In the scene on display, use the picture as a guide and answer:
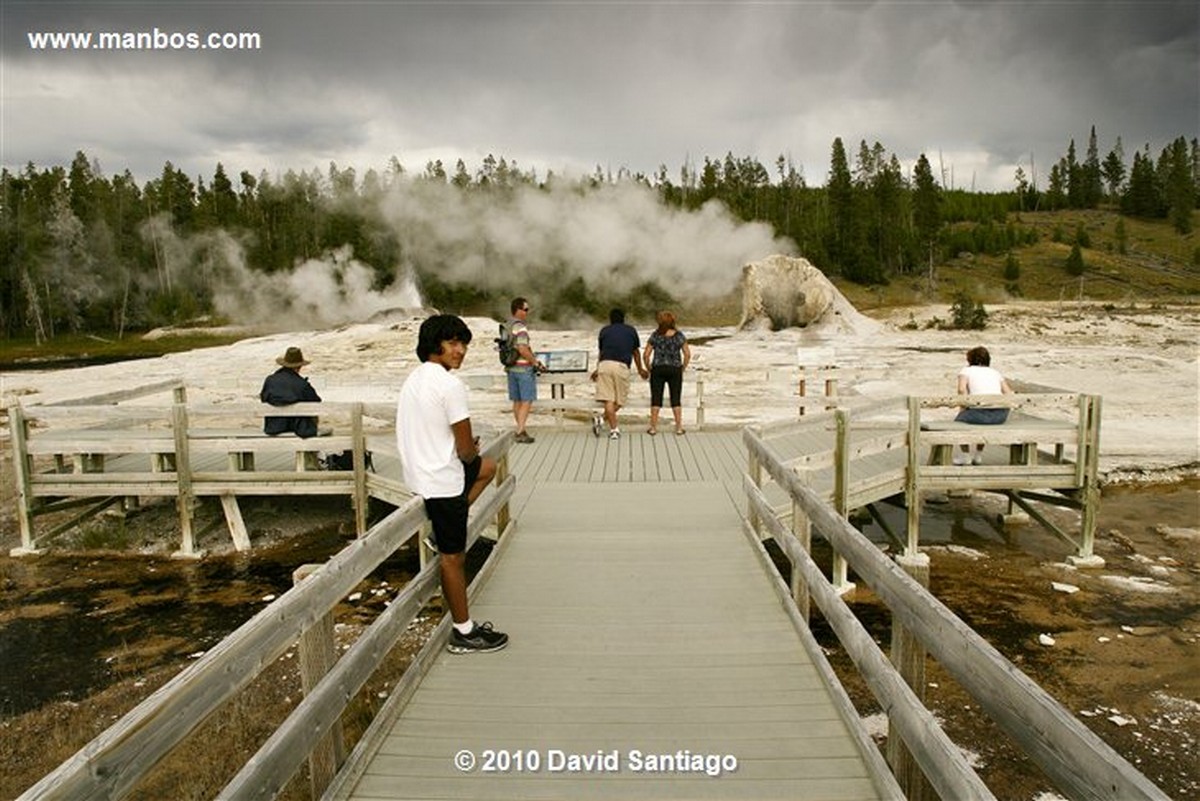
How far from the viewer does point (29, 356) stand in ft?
143

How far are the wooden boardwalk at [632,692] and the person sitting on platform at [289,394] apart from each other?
4.32 meters

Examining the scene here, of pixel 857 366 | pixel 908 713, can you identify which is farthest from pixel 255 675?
pixel 857 366

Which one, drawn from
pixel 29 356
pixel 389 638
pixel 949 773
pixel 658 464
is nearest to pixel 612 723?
pixel 389 638

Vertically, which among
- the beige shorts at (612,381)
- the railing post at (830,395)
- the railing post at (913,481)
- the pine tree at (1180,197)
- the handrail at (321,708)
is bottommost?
the railing post at (913,481)

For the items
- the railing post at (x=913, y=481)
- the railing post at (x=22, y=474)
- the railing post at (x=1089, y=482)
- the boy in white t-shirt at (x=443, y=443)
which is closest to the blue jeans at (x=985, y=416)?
the railing post at (x=1089, y=482)

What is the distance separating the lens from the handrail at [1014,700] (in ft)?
5.37

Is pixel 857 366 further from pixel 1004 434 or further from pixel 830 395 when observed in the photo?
pixel 1004 434

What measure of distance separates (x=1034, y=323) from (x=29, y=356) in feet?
161

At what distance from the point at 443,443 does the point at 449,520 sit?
0.40 metres

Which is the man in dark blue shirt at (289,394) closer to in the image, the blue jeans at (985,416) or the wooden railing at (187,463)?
the wooden railing at (187,463)

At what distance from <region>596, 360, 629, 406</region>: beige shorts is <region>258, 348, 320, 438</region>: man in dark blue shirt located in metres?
3.49

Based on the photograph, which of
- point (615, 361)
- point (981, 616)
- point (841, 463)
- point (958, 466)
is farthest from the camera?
point (615, 361)

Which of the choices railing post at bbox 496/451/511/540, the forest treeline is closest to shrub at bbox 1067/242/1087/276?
the forest treeline

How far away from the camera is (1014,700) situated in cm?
205
